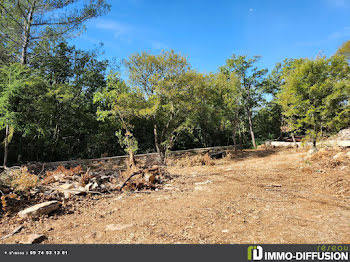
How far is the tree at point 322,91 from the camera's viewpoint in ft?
27.7

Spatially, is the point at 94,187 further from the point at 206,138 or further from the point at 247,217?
the point at 206,138

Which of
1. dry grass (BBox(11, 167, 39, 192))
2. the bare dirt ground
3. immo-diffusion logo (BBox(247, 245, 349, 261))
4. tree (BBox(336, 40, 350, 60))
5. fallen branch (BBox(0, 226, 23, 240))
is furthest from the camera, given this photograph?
tree (BBox(336, 40, 350, 60))

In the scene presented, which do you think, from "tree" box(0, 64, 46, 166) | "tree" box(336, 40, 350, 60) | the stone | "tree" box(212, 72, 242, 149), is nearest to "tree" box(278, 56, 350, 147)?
"tree" box(212, 72, 242, 149)

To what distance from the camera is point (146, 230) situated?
114 inches

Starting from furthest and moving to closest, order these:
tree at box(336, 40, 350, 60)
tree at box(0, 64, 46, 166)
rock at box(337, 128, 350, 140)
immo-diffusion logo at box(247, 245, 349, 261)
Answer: tree at box(336, 40, 350, 60), rock at box(337, 128, 350, 140), tree at box(0, 64, 46, 166), immo-diffusion logo at box(247, 245, 349, 261)

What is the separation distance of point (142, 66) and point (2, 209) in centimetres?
729

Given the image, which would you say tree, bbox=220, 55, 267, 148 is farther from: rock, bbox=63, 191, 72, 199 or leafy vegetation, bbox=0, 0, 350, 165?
rock, bbox=63, 191, 72, 199

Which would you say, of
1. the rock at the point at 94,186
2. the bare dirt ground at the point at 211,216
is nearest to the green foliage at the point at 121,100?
the rock at the point at 94,186

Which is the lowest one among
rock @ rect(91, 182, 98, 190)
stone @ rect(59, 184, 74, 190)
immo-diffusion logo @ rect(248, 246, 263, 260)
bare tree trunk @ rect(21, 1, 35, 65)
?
immo-diffusion logo @ rect(248, 246, 263, 260)

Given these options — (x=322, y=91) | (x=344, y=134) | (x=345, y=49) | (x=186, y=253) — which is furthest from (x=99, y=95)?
(x=345, y=49)

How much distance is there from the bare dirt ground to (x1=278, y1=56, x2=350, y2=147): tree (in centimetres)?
421

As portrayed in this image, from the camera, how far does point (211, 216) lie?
3303mm

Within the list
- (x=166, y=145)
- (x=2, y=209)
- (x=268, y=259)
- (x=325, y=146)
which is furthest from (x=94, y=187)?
(x=325, y=146)

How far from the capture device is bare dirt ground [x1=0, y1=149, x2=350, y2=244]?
266cm
